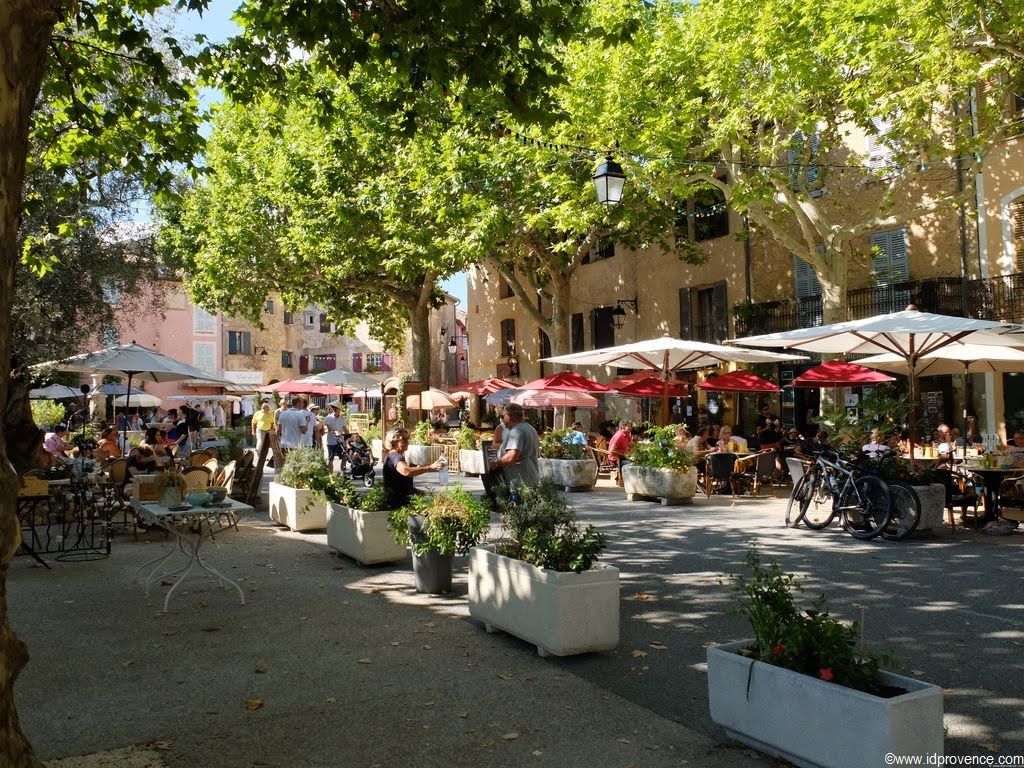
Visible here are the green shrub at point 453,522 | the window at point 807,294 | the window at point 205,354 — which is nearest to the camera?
→ the green shrub at point 453,522

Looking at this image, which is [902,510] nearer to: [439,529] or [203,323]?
[439,529]

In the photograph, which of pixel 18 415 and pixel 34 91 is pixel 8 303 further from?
pixel 18 415

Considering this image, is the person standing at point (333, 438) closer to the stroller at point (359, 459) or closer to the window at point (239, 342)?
the stroller at point (359, 459)

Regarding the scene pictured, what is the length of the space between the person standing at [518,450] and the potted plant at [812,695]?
4.50 meters

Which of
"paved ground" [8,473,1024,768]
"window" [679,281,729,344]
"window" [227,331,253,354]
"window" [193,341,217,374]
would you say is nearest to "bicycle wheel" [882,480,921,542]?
"paved ground" [8,473,1024,768]

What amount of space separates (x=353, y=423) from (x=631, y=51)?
17429 mm

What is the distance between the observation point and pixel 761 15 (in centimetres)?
1532

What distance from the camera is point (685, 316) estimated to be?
87.1 feet

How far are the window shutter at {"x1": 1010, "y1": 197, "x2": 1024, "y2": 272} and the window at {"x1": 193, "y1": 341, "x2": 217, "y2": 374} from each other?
4438 cm

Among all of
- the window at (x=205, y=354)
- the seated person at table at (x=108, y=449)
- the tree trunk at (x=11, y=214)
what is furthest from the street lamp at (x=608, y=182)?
the window at (x=205, y=354)

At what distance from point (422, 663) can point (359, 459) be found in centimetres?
1437

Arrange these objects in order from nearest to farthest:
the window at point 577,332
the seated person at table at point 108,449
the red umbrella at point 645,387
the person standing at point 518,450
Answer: the person standing at point 518,450 < the seated person at table at point 108,449 < the red umbrella at point 645,387 < the window at point 577,332

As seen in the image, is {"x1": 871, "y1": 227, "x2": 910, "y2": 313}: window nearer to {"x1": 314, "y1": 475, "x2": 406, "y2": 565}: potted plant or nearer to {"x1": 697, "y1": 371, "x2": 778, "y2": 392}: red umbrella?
{"x1": 697, "y1": 371, "x2": 778, "y2": 392}: red umbrella

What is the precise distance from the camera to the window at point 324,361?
58.7 m
